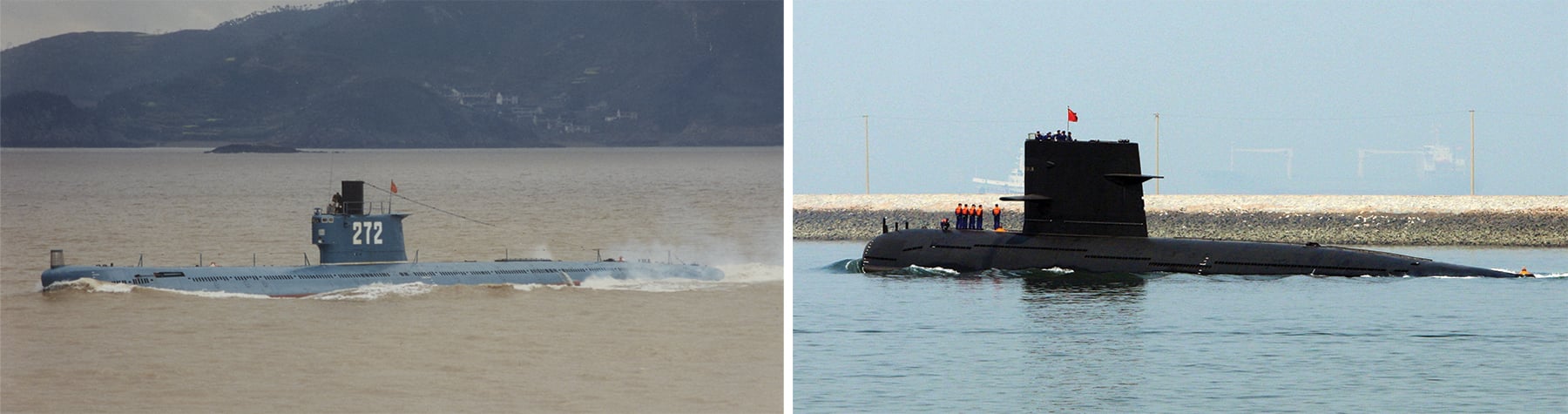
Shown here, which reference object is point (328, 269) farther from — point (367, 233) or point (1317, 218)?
point (1317, 218)

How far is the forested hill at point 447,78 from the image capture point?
4316 inches

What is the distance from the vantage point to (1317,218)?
59.5 meters

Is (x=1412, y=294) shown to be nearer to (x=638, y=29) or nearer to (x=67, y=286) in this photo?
(x=67, y=286)

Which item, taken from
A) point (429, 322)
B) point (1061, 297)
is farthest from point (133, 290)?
point (1061, 297)

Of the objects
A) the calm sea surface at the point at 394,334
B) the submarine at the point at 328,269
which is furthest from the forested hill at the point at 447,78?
the submarine at the point at 328,269

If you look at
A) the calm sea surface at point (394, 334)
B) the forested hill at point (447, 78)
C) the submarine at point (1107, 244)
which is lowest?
the calm sea surface at point (394, 334)

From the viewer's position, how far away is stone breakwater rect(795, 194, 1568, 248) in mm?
54656

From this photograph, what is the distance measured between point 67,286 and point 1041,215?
16696 mm

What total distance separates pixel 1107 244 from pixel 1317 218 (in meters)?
31.5

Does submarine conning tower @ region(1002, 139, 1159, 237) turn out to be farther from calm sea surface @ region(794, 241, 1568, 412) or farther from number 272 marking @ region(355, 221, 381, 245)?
number 272 marking @ region(355, 221, 381, 245)

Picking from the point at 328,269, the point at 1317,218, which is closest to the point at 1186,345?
the point at 328,269

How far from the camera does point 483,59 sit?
131125 mm

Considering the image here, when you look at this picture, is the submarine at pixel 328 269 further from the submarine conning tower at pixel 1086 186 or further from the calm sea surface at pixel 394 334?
the submarine conning tower at pixel 1086 186

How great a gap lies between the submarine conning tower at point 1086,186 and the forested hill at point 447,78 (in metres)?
79.0
